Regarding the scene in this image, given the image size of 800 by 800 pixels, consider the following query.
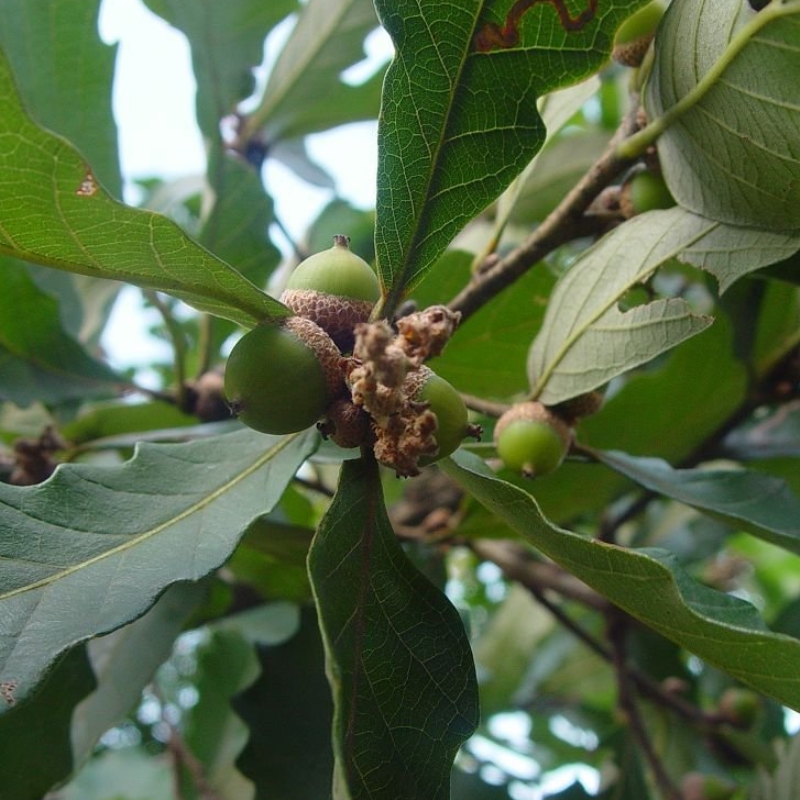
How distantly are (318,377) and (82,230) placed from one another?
0.78 feet

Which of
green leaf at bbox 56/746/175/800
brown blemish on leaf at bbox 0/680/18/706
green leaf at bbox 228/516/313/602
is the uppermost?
brown blemish on leaf at bbox 0/680/18/706

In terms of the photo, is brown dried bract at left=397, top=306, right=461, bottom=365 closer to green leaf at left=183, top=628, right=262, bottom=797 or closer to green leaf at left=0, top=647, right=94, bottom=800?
green leaf at left=0, top=647, right=94, bottom=800

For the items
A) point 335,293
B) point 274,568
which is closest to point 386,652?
point 335,293

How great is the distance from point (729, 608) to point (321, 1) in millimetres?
1455

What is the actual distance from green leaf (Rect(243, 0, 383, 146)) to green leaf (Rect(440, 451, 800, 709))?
1.23 m

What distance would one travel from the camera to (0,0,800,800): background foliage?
77cm

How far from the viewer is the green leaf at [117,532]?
29.4 inches

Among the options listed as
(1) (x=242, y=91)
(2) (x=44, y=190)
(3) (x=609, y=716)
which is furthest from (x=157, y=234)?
(3) (x=609, y=716)

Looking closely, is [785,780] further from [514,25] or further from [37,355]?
[37,355]

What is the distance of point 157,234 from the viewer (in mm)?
771

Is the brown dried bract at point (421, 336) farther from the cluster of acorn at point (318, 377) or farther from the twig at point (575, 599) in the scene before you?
the twig at point (575, 599)

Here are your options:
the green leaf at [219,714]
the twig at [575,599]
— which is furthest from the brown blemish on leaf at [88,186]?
the twig at [575,599]

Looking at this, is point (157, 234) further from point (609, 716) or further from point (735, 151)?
point (609, 716)

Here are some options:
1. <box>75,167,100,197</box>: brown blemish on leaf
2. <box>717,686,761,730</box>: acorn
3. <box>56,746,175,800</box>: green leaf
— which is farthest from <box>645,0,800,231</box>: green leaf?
<box>56,746,175,800</box>: green leaf
